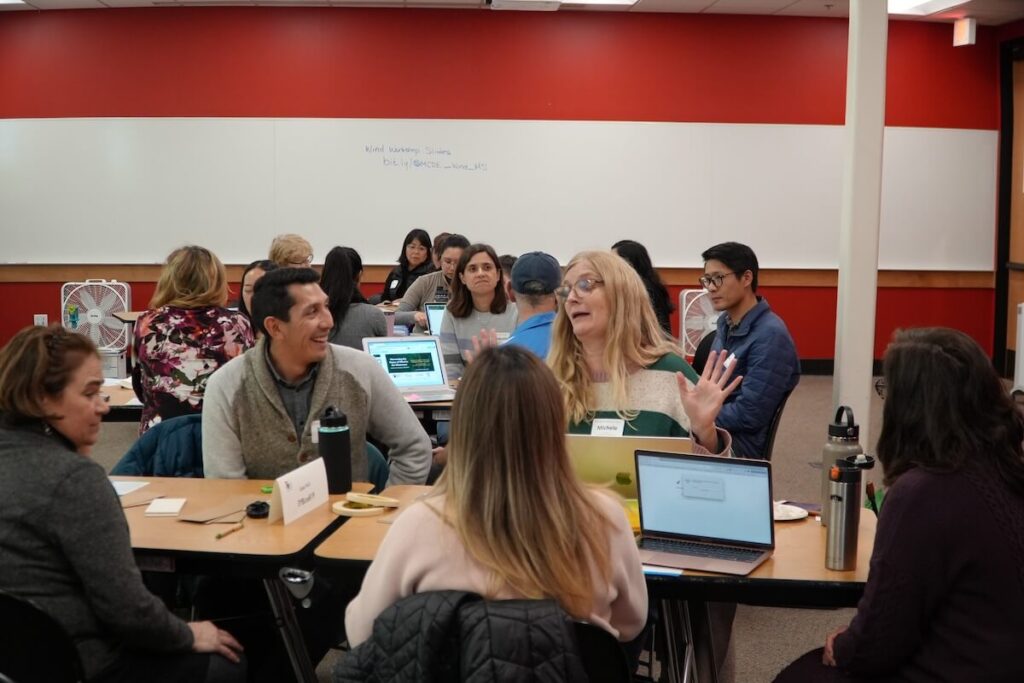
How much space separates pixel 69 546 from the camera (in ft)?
6.79

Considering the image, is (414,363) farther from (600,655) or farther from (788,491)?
(600,655)

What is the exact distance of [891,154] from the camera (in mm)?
9766

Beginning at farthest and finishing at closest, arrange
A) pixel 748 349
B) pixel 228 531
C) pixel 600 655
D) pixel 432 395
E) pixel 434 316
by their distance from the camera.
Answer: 1. pixel 434 316
2. pixel 432 395
3. pixel 748 349
4. pixel 228 531
5. pixel 600 655

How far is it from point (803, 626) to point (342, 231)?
6599mm

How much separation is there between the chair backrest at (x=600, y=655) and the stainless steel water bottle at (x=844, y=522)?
814 mm

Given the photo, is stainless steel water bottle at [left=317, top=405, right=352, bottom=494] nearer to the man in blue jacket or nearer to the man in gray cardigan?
the man in gray cardigan

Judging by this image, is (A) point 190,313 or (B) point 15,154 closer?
(A) point 190,313

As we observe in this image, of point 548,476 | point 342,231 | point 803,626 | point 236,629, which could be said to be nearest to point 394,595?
point 548,476

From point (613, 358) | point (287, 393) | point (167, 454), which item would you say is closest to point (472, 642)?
point (613, 358)

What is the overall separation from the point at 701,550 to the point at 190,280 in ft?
8.62

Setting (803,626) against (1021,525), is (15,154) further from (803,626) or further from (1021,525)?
(1021,525)

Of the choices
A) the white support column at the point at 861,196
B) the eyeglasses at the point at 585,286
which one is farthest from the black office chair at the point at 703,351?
the eyeglasses at the point at 585,286

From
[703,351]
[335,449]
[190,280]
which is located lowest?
[335,449]

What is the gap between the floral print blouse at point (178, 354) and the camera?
4094 mm
